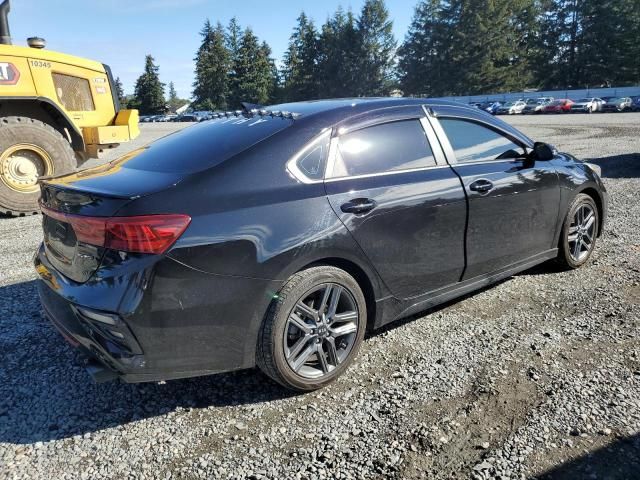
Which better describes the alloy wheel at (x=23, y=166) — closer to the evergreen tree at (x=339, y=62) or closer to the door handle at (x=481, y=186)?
the door handle at (x=481, y=186)

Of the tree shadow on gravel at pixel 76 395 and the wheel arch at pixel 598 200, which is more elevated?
the wheel arch at pixel 598 200

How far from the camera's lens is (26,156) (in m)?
7.02

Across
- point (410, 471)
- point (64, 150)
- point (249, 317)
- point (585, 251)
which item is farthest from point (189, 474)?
point (64, 150)

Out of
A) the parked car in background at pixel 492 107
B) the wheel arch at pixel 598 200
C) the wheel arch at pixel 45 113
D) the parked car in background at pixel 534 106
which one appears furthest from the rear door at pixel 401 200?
the parked car in background at pixel 492 107

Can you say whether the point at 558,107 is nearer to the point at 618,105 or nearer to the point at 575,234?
the point at 618,105

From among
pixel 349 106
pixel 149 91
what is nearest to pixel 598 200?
pixel 349 106

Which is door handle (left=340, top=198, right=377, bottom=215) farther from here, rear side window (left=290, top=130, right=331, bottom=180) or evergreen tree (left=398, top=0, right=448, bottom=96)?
evergreen tree (left=398, top=0, right=448, bottom=96)

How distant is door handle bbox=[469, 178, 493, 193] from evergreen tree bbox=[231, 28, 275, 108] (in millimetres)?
86831

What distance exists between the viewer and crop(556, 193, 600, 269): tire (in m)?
4.36

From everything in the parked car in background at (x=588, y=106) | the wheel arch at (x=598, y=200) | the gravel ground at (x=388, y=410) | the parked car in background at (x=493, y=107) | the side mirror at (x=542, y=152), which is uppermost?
the side mirror at (x=542, y=152)

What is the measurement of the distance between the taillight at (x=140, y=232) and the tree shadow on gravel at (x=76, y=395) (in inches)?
38.7

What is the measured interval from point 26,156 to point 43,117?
0.88m

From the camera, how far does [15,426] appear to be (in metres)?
2.58

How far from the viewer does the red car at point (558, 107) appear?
43219 millimetres
